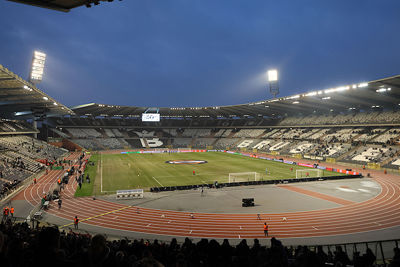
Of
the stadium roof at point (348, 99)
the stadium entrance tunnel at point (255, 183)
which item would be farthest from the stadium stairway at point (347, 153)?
the stadium entrance tunnel at point (255, 183)

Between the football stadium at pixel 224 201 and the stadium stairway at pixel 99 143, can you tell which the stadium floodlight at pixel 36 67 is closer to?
Result: the football stadium at pixel 224 201

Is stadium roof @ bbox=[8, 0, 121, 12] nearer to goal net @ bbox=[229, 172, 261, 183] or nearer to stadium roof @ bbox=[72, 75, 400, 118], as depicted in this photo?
goal net @ bbox=[229, 172, 261, 183]

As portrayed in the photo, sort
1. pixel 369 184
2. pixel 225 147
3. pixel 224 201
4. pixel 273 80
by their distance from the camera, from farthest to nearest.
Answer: pixel 225 147, pixel 273 80, pixel 369 184, pixel 224 201

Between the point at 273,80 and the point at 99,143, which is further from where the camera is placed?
the point at 99,143

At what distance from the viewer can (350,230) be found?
16.7 m

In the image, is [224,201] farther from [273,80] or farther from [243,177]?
[273,80]

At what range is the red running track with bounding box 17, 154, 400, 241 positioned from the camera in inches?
658

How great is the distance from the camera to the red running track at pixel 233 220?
54.9 feet

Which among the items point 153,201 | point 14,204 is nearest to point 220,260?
point 153,201

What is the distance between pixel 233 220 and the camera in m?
18.9

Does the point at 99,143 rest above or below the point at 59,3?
above

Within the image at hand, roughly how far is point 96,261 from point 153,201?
22.1 meters

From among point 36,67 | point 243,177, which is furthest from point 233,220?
point 36,67

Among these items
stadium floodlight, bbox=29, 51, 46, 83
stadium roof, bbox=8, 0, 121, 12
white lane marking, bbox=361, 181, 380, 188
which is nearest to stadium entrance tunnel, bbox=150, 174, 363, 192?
white lane marking, bbox=361, 181, 380, 188
